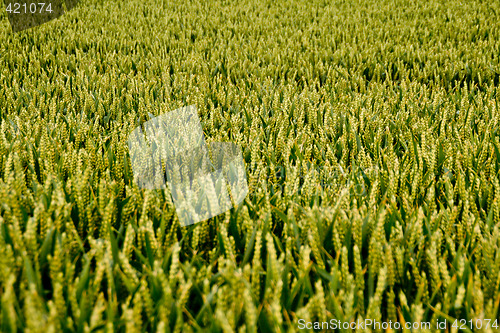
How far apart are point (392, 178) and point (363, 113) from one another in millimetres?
834

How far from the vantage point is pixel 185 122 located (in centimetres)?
213

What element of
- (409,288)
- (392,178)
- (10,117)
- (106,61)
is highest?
(106,61)

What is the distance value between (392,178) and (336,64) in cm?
230

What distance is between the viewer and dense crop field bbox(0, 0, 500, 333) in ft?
3.10

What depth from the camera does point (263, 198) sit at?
1375 millimetres

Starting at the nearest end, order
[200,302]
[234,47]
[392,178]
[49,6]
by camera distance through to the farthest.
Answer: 1. [200,302]
2. [392,178]
3. [234,47]
4. [49,6]

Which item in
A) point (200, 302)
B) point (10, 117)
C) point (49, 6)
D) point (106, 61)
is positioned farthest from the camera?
point (49, 6)

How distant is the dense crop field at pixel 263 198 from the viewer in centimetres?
95

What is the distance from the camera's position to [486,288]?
1.04 meters

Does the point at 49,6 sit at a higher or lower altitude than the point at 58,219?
higher

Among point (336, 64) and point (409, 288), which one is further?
point (336, 64)

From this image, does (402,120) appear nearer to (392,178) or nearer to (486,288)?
(392,178)

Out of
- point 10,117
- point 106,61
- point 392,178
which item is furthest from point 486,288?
point 106,61

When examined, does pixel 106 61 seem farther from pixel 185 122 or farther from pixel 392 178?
pixel 392 178
